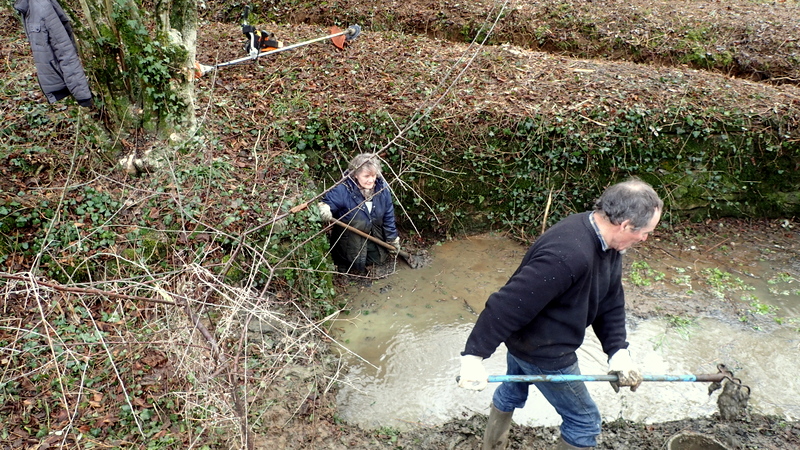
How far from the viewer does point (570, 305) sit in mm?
2451

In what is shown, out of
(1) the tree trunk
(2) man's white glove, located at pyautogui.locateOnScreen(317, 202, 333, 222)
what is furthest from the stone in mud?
(1) the tree trunk

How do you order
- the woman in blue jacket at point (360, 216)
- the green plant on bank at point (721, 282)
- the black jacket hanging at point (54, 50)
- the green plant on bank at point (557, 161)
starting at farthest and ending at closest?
the green plant on bank at point (557, 161) < the green plant on bank at point (721, 282) < the woman in blue jacket at point (360, 216) < the black jacket hanging at point (54, 50)

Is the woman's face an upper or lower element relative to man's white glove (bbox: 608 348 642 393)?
upper

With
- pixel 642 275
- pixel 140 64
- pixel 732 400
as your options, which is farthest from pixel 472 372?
pixel 140 64

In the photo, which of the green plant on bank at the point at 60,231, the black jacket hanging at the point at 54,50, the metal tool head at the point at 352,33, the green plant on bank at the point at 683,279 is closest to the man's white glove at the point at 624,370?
the green plant on bank at the point at 683,279

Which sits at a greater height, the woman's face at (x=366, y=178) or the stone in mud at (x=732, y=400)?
the woman's face at (x=366, y=178)

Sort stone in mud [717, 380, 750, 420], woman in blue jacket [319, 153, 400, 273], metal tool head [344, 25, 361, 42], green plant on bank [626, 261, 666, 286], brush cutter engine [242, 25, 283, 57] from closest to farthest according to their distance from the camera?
stone in mud [717, 380, 750, 420] < woman in blue jacket [319, 153, 400, 273] < green plant on bank [626, 261, 666, 286] < brush cutter engine [242, 25, 283, 57] < metal tool head [344, 25, 361, 42]

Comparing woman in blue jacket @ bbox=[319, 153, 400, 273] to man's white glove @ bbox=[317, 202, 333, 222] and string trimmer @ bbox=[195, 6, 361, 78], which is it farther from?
string trimmer @ bbox=[195, 6, 361, 78]

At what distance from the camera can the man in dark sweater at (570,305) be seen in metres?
2.30

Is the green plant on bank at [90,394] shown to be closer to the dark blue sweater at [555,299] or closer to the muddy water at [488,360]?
the muddy water at [488,360]

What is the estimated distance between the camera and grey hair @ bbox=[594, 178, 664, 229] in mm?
2264

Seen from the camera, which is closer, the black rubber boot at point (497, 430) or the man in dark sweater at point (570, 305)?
the man in dark sweater at point (570, 305)

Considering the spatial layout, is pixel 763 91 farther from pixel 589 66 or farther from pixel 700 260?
pixel 700 260

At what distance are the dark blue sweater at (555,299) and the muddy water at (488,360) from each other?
139 cm
